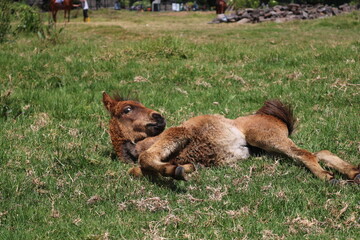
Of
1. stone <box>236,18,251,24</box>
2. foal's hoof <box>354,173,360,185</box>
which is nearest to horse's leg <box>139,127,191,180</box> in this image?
foal's hoof <box>354,173,360,185</box>

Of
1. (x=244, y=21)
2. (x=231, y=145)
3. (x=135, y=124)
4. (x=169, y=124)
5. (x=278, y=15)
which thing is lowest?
(x=244, y=21)

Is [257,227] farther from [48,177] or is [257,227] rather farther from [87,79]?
[87,79]

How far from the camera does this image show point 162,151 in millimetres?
4781

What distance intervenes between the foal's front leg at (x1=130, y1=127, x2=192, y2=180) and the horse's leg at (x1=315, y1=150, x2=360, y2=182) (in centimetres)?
129

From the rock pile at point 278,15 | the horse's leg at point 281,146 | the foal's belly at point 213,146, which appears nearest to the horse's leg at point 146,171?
the foal's belly at point 213,146

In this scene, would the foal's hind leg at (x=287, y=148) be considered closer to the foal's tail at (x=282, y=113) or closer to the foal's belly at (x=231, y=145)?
the foal's belly at (x=231, y=145)

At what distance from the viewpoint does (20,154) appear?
5602mm

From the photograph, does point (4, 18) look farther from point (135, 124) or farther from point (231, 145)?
point (231, 145)

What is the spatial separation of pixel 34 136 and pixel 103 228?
2.91 metres

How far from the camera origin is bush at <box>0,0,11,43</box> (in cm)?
1287

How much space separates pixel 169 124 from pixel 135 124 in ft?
4.46

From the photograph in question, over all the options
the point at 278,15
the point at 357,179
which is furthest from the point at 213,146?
the point at 278,15

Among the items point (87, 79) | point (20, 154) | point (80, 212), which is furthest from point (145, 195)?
point (87, 79)

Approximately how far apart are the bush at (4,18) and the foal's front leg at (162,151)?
9.29 metres
